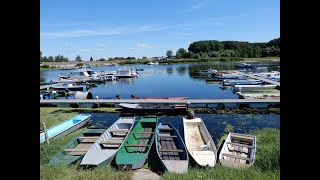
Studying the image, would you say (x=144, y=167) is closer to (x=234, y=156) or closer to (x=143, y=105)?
(x=234, y=156)

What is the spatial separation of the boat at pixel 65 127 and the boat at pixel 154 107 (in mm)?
4346

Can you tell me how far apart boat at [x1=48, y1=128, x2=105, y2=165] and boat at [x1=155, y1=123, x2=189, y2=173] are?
3564 mm

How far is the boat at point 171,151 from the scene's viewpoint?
10828mm

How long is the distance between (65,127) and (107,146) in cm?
545

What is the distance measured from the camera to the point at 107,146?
1378 centimetres

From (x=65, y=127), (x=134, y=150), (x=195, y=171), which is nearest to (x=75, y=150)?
(x=134, y=150)

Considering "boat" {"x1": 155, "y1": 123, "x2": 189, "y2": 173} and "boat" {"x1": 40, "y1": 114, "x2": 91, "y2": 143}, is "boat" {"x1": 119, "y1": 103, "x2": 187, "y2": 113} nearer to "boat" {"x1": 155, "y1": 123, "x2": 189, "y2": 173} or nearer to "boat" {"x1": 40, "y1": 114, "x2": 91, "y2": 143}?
"boat" {"x1": 40, "y1": 114, "x2": 91, "y2": 143}

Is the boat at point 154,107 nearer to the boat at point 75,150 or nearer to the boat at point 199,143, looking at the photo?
the boat at point 199,143

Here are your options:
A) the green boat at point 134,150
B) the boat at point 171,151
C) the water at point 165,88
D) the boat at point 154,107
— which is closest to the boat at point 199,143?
the boat at point 171,151

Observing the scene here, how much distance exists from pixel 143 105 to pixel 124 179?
51.6ft

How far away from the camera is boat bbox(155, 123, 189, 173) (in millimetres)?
10828
